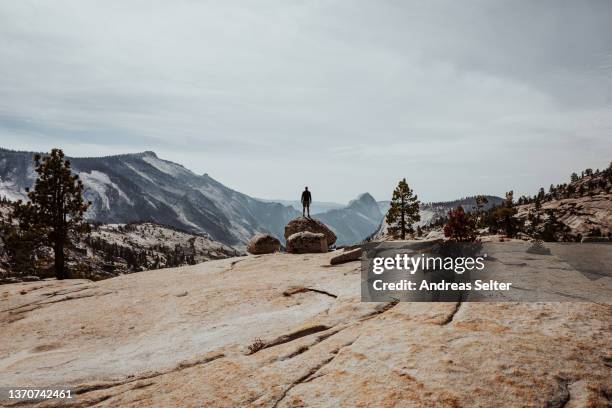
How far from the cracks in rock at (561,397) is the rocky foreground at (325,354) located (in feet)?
0.07

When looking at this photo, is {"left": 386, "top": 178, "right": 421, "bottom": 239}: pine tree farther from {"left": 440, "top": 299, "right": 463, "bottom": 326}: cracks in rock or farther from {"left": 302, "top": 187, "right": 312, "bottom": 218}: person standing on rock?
{"left": 440, "top": 299, "right": 463, "bottom": 326}: cracks in rock

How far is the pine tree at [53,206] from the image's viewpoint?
3559 centimetres

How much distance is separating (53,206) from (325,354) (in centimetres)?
4000

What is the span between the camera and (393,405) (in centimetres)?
565

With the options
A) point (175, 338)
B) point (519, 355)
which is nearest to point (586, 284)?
point (519, 355)

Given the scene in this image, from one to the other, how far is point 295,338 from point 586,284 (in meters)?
8.82

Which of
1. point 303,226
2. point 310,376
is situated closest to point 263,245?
point 303,226

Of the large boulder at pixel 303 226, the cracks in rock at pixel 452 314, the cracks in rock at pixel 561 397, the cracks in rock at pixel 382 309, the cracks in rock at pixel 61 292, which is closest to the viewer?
the cracks in rock at pixel 561 397

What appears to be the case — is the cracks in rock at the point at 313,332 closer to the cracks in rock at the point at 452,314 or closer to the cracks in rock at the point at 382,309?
the cracks in rock at the point at 382,309

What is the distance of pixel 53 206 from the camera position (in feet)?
121

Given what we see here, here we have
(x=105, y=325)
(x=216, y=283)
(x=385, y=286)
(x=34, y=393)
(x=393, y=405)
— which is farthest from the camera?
(x=216, y=283)

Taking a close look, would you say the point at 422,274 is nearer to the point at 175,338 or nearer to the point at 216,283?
the point at 175,338

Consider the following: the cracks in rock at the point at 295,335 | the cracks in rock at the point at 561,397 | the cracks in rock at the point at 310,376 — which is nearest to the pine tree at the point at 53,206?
the cracks in rock at the point at 295,335

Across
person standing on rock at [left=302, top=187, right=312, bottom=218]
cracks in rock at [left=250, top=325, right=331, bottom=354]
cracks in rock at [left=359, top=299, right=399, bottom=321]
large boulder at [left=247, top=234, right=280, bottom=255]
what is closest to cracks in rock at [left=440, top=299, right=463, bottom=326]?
cracks in rock at [left=359, top=299, right=399, bottom=321]
